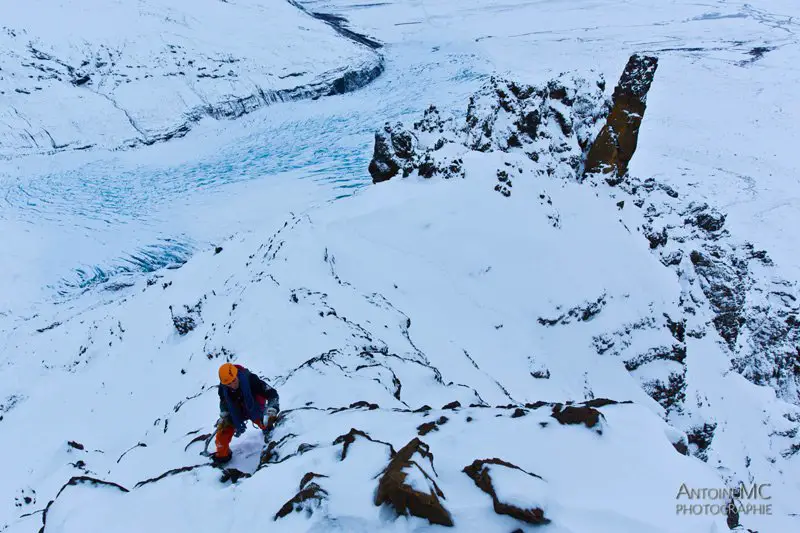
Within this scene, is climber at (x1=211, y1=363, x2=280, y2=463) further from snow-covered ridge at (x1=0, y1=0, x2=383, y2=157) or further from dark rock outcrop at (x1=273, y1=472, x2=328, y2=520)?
snow-covered ridge at (x1=0, y1=0, x2=383, y2=157)

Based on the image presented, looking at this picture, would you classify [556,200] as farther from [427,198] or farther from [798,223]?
[798,223]

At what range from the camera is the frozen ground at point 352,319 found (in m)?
5.12

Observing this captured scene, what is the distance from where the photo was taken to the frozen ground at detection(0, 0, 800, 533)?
512 centimetres

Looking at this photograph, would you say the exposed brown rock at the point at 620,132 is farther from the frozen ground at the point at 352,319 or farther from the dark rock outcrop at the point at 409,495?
the dark rock outcrop at the point at 409,495

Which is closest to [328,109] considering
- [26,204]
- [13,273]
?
[26,204]

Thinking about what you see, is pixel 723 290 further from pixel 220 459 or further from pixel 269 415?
pixel 220 459

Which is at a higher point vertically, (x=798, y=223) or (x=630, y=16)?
(x=630, y=16)

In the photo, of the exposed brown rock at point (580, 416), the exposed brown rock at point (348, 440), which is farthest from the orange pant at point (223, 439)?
the exposed brown rock at point (580, 416)

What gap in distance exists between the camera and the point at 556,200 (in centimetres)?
1942

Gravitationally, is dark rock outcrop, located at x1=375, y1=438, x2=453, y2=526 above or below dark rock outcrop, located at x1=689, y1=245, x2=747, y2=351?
above

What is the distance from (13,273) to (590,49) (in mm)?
60152

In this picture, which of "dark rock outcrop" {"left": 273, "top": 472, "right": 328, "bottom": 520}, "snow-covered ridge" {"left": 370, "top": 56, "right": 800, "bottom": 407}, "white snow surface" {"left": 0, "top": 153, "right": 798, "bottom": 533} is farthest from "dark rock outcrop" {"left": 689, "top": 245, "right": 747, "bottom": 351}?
"dark rock outcrop" {"left": 273, "top": 472, "right": 328, "bottom": 520}

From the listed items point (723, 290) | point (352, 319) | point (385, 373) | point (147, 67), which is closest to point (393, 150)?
point (352, 319)

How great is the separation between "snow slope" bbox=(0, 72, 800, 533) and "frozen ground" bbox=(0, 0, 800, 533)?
0.05 m
